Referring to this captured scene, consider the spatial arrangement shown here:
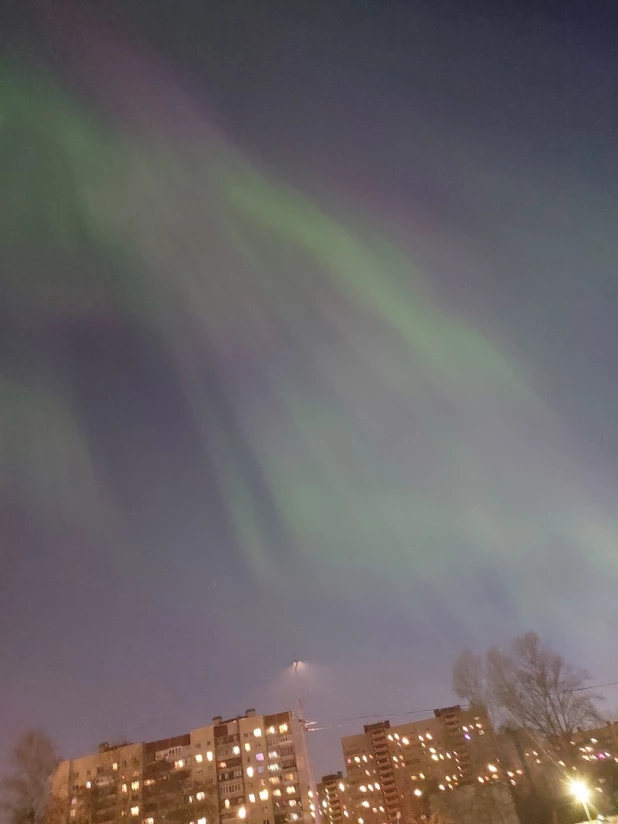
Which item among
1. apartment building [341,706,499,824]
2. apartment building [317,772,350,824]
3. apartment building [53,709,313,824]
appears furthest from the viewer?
apartment building [317,772,350,824]

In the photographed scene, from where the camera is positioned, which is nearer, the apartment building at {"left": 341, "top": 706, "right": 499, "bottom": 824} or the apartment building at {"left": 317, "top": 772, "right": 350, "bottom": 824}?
the apartment building at {"left": 341, "top": 706, "right": 499, "bottom": 824}

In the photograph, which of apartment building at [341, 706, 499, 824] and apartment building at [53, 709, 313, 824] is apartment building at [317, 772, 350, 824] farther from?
apartment building at [53, 709, 313, 824]

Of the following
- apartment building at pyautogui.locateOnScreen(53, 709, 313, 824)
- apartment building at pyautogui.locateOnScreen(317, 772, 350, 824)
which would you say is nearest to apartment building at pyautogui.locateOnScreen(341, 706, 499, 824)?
apartment building at pyautogui.locateOnScreen(317, 772, 350, 824)

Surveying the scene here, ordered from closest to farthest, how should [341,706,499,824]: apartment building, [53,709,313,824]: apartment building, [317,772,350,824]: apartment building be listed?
1. [53,709,313,824]: apartment building
2. [341,706,499,824]: apartment building
3. [317,772,350,824]: apartment building

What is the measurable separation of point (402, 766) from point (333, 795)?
45762 mm

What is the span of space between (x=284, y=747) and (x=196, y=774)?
15.6 m

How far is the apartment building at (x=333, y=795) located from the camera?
149988mm

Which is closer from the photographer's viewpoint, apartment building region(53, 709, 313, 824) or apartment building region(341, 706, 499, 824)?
apartment building region(53, 709, 313, 824)

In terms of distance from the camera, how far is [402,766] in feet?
466

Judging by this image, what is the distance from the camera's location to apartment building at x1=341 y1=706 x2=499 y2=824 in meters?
119

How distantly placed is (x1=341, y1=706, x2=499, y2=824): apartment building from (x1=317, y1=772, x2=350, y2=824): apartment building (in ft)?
17.6

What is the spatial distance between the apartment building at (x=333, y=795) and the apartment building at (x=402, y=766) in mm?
5379

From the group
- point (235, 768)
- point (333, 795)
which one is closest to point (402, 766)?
point (333, 795)

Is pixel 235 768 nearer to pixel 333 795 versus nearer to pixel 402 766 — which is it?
pixel 402 766
